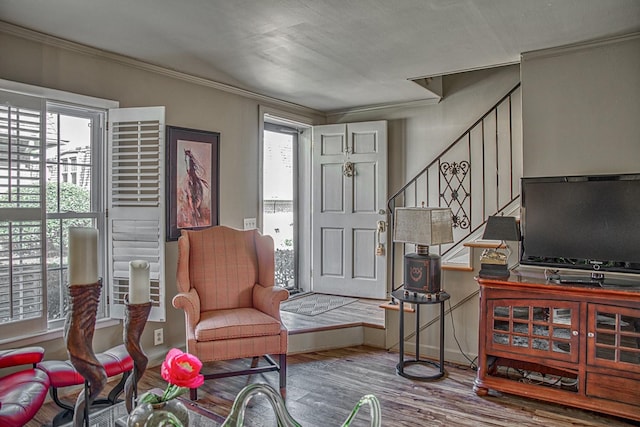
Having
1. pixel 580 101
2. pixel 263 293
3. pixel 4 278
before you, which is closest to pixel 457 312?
pixel 263 293

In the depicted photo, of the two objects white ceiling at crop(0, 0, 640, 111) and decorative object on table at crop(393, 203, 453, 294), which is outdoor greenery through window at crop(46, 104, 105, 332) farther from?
decorative object on table at crop(393, 203, 453, 294)

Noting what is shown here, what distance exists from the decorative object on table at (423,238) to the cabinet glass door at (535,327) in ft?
1.60

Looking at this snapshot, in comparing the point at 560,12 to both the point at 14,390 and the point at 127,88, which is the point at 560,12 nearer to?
the point at 127,88

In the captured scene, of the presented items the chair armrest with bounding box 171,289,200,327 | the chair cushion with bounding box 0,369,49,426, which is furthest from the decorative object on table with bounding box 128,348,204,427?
the chair armrest with bounding box 171,289,200,327

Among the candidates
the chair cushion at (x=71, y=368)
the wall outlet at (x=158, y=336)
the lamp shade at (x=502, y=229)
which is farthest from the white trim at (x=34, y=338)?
the lamp shade at (x=502, y=229)

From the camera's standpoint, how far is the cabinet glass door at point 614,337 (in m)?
2.55

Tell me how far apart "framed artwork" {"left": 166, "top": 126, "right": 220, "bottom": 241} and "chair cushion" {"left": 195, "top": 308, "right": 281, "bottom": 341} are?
92 centimetres

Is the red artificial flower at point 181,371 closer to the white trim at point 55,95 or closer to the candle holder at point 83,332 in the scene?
the candle holder at point 83,332

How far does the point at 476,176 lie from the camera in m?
4.54

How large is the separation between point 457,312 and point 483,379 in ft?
2.22

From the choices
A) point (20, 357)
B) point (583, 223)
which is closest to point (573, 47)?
point (583, 223)

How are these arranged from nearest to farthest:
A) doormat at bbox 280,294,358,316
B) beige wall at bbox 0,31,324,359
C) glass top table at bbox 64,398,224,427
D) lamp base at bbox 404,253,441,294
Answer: glass top table at bbox 64,398,224,427, beige wall at bbox 0,31,324,359, lamp base at bbox 404,253,441,294, doormat at bbox 280,294,358,316

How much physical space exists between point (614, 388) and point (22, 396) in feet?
10.9

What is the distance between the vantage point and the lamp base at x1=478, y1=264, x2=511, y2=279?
296 cm
